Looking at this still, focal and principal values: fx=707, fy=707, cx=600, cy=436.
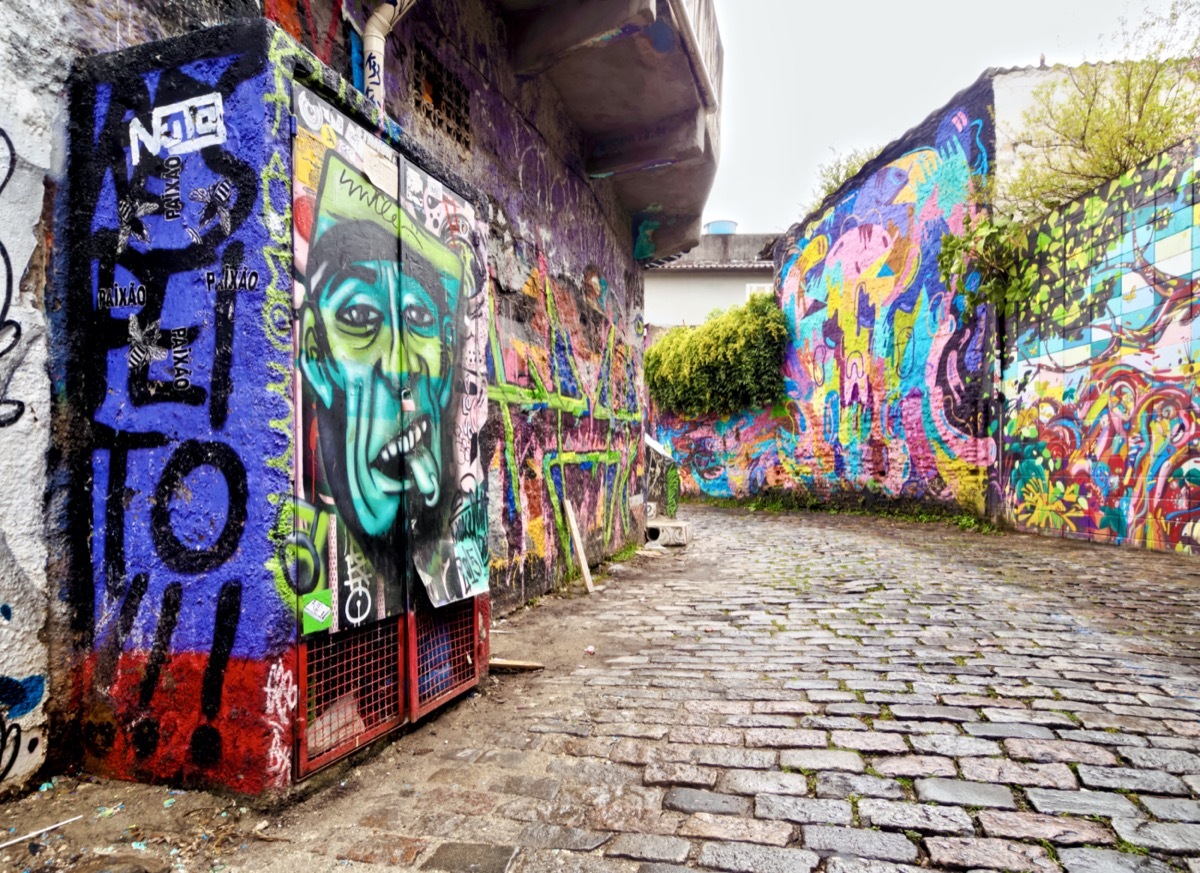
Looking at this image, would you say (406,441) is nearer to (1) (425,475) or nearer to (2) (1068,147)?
(1) (425,475)

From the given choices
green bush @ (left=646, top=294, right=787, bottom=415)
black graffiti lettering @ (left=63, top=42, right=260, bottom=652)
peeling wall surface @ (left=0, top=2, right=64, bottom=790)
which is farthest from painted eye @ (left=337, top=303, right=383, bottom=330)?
green bush @ (left=646, top=294, right=787, bottom=415)

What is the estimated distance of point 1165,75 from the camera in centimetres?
892

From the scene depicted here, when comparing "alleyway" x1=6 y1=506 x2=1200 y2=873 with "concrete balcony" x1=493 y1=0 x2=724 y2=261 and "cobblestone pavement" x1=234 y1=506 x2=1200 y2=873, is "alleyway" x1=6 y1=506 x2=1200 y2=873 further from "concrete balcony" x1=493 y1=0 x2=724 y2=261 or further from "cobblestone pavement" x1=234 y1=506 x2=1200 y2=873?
"concrete balcony" x1=493 y1=0 x2=724 y2=261

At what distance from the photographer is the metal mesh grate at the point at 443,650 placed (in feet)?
10.6

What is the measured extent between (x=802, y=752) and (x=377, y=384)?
2291 millimetres

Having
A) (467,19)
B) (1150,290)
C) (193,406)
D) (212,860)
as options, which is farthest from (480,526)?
(1150,290)

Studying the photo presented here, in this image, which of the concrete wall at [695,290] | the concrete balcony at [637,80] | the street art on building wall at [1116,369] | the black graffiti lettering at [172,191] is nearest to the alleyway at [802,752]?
the black graffiti lettering at [172,191]

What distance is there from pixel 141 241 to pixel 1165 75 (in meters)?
11.5

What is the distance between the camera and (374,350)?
9.68 ft

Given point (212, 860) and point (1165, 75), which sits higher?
point (1165, 75)

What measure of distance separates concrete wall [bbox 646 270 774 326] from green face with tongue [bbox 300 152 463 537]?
27.2 metres

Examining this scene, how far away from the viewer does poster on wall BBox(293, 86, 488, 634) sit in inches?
103

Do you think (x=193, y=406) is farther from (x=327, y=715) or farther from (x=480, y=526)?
(x=480, y=526)

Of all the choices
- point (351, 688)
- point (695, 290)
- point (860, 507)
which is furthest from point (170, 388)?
point (695, 290)
